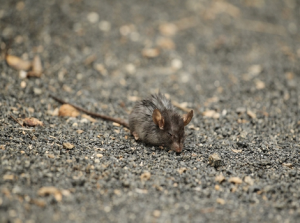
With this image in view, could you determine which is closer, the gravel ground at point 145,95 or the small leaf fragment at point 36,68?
the gravel ground at point 145,95

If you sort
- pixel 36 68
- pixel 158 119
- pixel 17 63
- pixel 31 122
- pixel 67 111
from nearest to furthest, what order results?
pixel 158 119
pixel 31 122
pixel 67 111
pixel 17 63
pixel 36 68

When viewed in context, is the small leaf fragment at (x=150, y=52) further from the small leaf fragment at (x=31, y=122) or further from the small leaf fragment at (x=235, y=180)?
the small leaf fragment at (x=235, y=180)

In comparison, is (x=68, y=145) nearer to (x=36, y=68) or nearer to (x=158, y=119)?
(x=158, y=119)

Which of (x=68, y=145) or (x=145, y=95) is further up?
(x=145, y=95)

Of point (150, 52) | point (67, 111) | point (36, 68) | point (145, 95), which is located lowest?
point (67, 111)

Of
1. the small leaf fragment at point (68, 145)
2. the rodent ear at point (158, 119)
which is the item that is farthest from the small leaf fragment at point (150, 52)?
the small leaf fragment at point (68, 145)

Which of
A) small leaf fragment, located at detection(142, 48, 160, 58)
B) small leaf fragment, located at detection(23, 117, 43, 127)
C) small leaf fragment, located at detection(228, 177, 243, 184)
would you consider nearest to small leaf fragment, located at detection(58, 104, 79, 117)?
small leaf fragment, located at detection(23, 117, 43, 127)

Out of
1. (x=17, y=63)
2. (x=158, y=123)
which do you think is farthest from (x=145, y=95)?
(x=17, y=63)

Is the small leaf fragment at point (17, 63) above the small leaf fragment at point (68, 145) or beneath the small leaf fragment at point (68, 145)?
above
